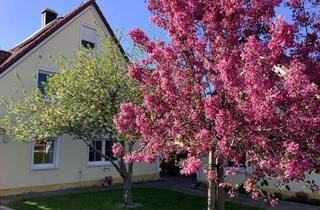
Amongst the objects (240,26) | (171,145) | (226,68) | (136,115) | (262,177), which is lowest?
(262,177)

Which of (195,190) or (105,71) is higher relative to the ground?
(105,71)

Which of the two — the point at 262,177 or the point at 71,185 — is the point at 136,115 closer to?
the point at 262,177

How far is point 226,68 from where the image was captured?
18.7 feet

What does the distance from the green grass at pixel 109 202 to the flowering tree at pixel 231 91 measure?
19.9 feet

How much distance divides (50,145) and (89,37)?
5.77 m

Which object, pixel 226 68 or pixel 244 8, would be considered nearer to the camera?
pixel 226 68

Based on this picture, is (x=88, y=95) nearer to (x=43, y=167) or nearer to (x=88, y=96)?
(x=88, y=96)

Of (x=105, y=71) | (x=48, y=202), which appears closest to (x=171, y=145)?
(x=105, y=71)

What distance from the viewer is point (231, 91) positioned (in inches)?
227

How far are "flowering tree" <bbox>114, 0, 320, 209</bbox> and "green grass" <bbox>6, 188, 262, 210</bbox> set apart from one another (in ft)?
19.9

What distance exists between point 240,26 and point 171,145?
223 centimetres

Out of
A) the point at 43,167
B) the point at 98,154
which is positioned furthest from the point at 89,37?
the point at 43,167

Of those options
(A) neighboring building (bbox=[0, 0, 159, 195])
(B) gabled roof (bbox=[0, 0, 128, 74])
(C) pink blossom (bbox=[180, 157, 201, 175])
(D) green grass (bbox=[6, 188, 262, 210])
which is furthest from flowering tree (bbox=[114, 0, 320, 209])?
(A) neighboring building (bbox=[0, 0, 159, 195])

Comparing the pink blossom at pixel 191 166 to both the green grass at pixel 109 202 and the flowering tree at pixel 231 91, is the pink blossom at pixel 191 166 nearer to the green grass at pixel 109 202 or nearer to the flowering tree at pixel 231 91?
the flowering tree at pixel 231 91
